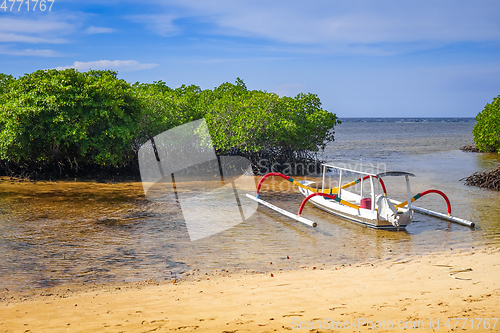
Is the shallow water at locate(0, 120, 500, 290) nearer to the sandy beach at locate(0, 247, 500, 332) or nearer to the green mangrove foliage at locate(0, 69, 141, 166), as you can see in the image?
the sandy beach at locate(0, 247, 500, 332)

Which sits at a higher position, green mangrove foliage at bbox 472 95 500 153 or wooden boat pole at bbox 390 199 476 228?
green mangrove foliage at bbox 472 95 500 153

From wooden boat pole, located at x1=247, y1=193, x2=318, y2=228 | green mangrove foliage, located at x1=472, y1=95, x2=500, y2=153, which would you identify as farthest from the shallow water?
green mangrove foliage, located at x1=472, y1=95, x2=500, y2=153

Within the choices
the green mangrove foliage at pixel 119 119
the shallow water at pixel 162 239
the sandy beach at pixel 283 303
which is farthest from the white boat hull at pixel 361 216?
the green mangrove foliage at pixel 119 119

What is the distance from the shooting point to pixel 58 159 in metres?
20.0

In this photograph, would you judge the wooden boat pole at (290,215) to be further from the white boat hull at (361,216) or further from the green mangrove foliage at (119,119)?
the green mangrove foliage at (119,119)

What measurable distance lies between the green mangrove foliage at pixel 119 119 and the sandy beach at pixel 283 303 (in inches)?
499

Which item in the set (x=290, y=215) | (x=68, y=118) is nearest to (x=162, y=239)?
(x=290, y=215)

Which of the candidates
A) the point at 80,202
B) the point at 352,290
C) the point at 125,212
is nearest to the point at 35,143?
the point at 80,202

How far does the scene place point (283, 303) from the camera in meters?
6.26

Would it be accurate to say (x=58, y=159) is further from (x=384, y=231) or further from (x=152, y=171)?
(x=384, y=231)

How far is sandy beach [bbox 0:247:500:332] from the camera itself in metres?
5.44

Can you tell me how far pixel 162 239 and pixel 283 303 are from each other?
18.1 ft

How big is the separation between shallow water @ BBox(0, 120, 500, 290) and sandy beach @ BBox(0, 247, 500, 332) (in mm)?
884

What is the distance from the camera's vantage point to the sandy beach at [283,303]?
544cm
